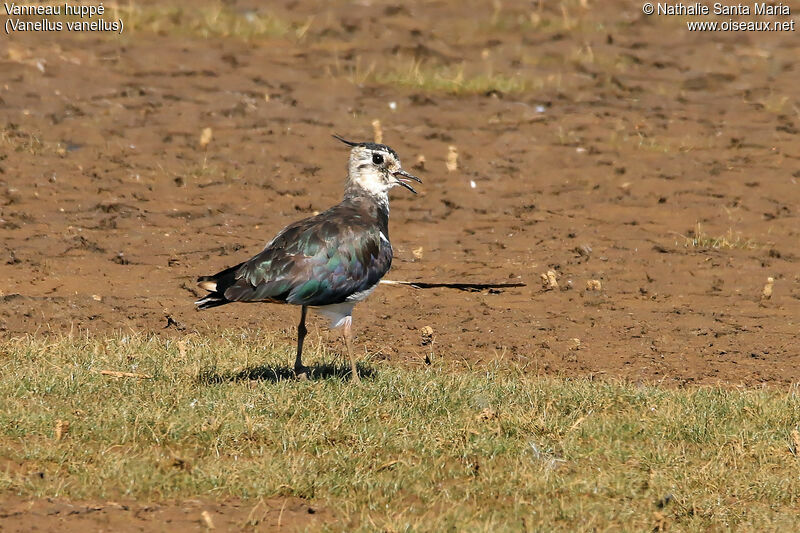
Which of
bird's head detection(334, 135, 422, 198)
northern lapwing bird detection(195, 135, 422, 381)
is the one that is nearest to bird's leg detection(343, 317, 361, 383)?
northern lapwing bird detection(195, 135, 422, 381)

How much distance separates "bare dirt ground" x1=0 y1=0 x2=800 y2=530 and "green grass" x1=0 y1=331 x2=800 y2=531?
1.23 m

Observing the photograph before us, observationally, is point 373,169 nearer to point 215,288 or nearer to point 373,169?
point 373,169

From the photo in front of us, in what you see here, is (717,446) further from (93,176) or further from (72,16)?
(72,16)

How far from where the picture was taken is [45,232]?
1234 cm

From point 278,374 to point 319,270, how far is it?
872 mm

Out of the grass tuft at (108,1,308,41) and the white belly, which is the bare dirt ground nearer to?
the grass tuft at (108,1,308,41)

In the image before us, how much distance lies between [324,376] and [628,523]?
2.92 meters

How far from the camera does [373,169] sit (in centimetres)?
959

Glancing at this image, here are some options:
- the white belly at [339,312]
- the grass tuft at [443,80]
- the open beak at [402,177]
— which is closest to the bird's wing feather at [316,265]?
the white belly at [339,312]

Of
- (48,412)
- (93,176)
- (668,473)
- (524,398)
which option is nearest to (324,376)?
(524,398)

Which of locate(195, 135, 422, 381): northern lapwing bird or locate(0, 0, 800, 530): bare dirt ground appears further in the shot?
locate(0, 0, 800, 530): bare dirt ground

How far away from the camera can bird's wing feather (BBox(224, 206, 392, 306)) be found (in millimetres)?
8461

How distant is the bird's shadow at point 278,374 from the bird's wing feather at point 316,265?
0.57 meters

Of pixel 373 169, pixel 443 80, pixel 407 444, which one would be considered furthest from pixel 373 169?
pixel 443 80
